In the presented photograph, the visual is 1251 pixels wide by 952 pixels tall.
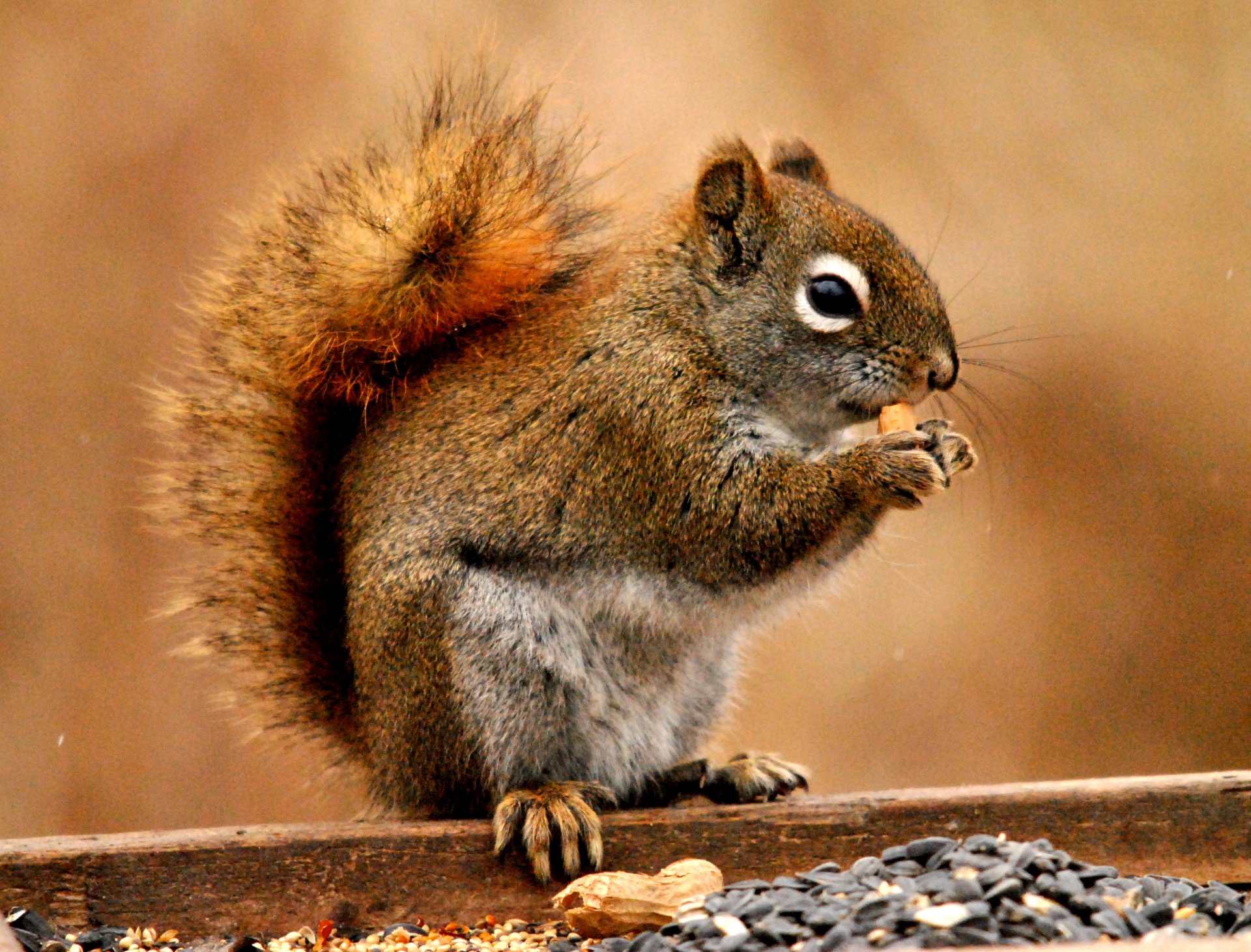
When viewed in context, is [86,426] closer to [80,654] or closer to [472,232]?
[80,654]

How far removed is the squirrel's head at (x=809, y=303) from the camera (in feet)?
6.55

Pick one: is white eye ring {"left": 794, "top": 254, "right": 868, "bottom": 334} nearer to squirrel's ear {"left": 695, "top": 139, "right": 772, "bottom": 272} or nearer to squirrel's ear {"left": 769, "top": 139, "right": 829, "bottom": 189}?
squirrel's ear {"left": 695, "top": 139, "right": 772, "bottom": 272}

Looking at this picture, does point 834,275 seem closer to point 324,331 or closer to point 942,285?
point 324,331

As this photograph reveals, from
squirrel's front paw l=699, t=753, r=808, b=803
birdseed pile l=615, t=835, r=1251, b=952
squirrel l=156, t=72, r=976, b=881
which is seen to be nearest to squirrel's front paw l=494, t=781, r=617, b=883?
squirrel l=156, t=72, r=976, b=881

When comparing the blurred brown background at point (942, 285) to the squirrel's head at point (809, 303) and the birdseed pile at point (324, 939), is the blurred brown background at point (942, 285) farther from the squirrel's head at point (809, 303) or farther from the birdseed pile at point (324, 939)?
the birdseed pile at point (324, 939)

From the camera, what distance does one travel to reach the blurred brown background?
3062 millimetres

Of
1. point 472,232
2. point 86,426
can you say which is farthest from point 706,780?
point 86,426

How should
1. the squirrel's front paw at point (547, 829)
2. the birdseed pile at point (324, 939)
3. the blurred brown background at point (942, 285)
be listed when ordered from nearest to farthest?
the birdseed pile at point (324, 939) < the squirrel's front paw at point (547, 829) < the blurred brown background at point (942, 285)

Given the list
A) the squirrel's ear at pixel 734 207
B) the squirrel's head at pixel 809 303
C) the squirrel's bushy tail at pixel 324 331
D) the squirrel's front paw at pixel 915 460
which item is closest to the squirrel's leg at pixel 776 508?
the squirrel's front paw at pixel 915 460

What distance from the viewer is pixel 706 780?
84.6 inches

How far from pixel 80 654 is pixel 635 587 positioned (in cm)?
167

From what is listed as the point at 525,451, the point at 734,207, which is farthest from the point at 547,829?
the point at 734,207

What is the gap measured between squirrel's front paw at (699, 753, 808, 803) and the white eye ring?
2.22 ft

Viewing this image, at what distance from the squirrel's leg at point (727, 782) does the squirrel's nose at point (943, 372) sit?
63cm
